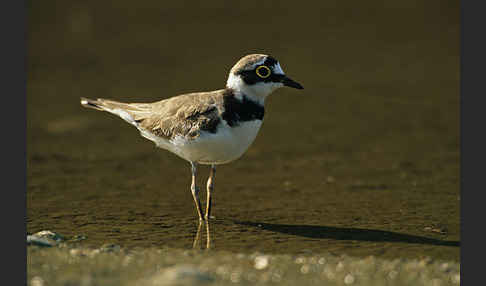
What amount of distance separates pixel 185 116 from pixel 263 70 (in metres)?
1.10

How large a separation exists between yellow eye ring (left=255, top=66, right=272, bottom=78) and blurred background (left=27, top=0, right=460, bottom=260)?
1.81 m

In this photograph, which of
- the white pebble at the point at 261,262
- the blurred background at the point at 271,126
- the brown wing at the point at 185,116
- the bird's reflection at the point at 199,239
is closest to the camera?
the white pebble at the point at 261,262

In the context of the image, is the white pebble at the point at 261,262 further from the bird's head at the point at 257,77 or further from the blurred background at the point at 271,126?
the bird's head at the point at 257,77

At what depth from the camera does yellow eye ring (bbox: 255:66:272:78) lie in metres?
7.43

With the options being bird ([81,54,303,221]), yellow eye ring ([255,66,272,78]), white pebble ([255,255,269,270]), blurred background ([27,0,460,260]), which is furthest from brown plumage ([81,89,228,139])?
white pebble ([255,255,269,270])

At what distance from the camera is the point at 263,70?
24.5 ft

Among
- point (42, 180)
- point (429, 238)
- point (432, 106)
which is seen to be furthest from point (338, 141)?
point (42, 180)

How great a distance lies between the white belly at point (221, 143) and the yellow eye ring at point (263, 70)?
1.78ft

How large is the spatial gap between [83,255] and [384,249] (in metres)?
3.13

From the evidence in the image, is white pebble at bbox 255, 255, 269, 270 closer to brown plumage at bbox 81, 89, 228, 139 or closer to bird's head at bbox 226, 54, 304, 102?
brown plumage at bbox 81, 89, 228, 139

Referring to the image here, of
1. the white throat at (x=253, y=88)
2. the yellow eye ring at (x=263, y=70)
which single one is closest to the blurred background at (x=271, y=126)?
the white throat at (x=253, y=88)

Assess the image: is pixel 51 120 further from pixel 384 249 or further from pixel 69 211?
pixel 384 249

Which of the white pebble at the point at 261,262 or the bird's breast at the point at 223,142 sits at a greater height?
the bird's breast at the point at 223,142

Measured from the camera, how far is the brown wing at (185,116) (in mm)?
7418
